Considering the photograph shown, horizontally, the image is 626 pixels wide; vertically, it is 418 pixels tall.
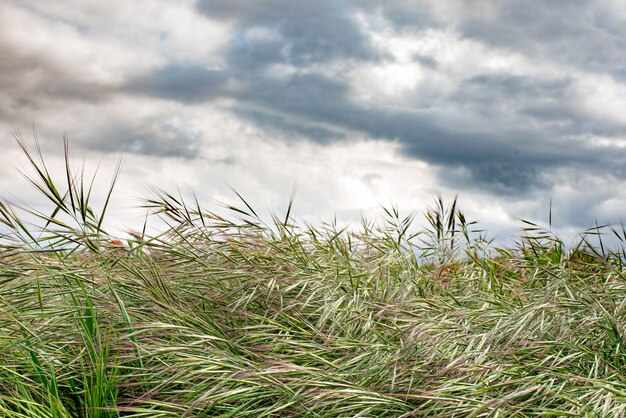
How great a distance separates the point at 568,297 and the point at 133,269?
2.84m

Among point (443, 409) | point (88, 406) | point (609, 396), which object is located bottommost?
point (88, 406)

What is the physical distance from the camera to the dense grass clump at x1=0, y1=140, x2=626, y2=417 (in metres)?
3.12

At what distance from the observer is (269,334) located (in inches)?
149

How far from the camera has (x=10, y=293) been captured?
13.1 ft

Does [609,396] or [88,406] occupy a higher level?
[609,396]

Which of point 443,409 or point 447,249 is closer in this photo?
point 443,409

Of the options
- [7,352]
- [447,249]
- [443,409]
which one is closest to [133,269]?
[7,352]

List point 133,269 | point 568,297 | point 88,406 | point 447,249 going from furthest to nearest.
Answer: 1. point 447,249
2. point 568,297
3. point 133,269
4. point 88,406

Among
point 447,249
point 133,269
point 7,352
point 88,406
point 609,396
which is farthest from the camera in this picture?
point 447,249

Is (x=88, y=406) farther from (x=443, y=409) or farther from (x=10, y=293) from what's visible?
(x=443, y=409)

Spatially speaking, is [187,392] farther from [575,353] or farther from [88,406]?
[575,353]

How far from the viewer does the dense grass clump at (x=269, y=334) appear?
312cm

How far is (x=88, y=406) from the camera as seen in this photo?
311cm

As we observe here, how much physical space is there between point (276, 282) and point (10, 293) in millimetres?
1677
